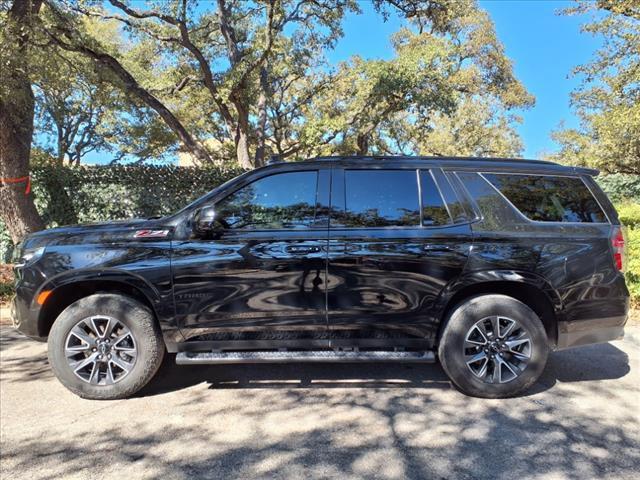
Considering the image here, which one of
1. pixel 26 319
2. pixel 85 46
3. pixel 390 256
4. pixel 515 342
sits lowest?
pixel 515 342

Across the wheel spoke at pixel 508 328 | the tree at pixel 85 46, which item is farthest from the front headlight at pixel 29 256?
the tree at pixel 85 46

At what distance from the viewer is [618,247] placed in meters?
3.63

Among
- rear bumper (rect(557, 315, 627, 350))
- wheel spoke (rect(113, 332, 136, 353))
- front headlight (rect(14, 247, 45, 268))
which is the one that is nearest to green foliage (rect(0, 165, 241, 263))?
front headlight (rect(14, 247, 45, 268))

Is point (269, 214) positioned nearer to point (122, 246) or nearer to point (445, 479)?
point (122, 246)

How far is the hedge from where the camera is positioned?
31.1 feet

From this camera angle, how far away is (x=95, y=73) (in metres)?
9.05

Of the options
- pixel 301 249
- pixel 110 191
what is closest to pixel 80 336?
pixel 301 249

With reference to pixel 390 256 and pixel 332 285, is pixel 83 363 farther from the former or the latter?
pixel 390 256

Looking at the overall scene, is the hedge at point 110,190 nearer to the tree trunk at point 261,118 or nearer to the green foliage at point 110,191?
the green foliage at point 110,191

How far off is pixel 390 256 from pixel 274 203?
3.39ft

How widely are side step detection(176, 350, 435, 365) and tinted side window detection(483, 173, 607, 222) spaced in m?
1.45

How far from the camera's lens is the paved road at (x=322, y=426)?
2.77 metres

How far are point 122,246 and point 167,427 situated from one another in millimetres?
1412

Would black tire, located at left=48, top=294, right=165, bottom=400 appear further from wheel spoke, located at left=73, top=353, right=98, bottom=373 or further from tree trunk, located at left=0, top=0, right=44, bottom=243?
tree trunk, located at left=0, top=0, right=44, bottom=243
